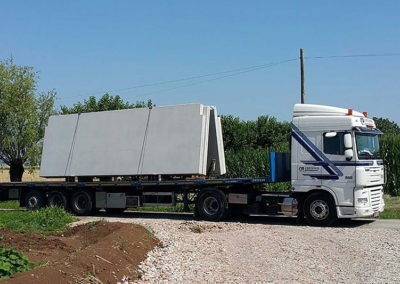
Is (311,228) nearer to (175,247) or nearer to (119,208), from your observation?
(175,247)

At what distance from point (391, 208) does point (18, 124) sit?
2334 cm

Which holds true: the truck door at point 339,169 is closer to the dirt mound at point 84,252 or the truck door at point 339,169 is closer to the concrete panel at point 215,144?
the concrete panel at point 215,144

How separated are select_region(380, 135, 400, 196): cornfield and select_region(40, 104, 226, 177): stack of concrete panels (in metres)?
11.7

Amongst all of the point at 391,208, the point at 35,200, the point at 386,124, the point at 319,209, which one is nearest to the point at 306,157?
the point at 319,209

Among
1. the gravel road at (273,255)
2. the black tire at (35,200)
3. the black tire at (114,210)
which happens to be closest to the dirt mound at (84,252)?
the gravel road at (273,255)

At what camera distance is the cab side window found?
1548 centimetres

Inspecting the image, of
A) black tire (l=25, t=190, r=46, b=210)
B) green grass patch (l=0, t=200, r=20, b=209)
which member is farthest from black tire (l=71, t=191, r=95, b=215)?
green grass patch (l=0, t=200, r=20, b=209)

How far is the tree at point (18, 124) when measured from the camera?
110ft

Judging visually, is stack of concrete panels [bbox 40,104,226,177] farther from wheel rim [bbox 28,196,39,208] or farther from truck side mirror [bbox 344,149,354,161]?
truck side mirror [bbox 344,149,354,161]

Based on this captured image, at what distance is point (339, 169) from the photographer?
15430 millimetres

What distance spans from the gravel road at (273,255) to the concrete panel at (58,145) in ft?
27.0

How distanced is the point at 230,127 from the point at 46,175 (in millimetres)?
20898

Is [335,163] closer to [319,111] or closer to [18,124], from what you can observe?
[319,111]

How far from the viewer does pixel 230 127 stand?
1596 inches
